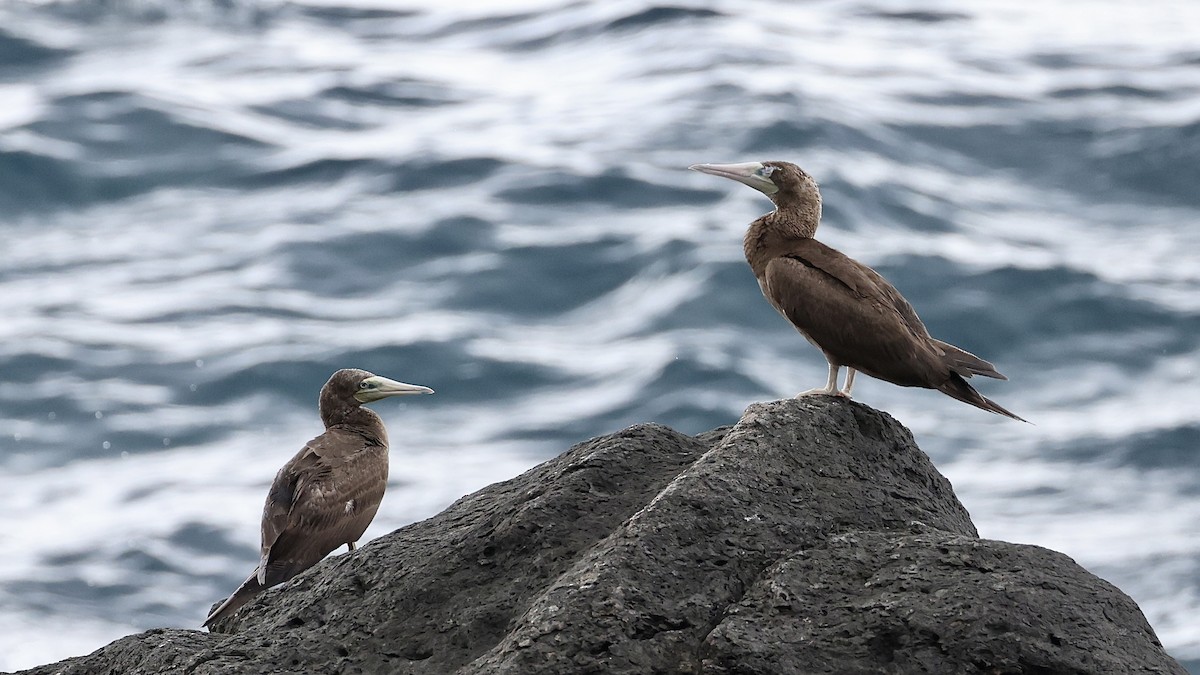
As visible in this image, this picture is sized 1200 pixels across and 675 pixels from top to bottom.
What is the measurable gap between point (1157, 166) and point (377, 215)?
13.6 meters

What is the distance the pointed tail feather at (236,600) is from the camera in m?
6.84

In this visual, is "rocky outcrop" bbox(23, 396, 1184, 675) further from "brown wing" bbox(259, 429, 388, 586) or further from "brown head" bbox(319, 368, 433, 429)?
"brown head" bbox(319, 368, 433, 429)

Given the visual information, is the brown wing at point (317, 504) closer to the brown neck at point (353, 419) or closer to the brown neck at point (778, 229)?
the brown neck at point (353, 419)

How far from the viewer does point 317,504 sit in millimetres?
8031

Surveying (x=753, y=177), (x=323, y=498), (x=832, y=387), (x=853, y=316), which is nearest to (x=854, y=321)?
(x=853, y=316)

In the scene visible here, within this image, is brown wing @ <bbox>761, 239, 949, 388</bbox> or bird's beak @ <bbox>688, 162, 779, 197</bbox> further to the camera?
bird's beak @ <bbox>688, 162, 779, 197</bbox>

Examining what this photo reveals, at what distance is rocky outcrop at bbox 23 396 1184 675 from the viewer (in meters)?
4.88

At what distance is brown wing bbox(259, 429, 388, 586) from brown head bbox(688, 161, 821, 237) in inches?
97.1

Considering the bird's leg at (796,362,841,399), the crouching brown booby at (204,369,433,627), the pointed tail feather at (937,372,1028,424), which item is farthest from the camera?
the crouching brown booby at (204,369,433,627)

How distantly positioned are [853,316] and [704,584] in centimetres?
223

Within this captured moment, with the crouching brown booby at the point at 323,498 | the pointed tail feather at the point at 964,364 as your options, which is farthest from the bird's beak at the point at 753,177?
the crouching brown booby at the point at 323,498

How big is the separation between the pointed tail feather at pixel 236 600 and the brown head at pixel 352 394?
1.87 m

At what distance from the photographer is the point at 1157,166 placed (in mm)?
29031

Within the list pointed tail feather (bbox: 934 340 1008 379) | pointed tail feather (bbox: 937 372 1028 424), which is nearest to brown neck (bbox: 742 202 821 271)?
pointed tail feather (bbox: 934 340 1008 379)
